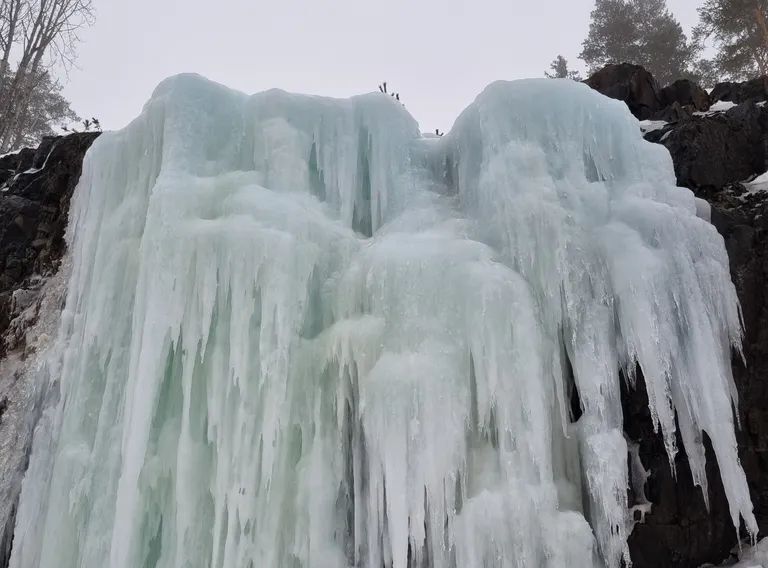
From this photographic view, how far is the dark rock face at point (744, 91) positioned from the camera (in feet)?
22.0

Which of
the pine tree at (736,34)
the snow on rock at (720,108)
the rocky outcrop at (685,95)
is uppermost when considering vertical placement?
the pine tree at (736,34)

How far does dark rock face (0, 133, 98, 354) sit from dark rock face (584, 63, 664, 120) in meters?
6.73

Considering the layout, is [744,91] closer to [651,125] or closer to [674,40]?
[651,125]

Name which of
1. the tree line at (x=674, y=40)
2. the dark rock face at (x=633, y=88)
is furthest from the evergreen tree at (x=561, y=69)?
the dark rock face at (x=633, y=88)

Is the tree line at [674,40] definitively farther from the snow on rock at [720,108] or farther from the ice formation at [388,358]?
the ice formation at [388,358]

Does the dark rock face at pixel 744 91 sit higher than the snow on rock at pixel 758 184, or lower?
higher

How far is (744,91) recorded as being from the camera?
22.4 feet

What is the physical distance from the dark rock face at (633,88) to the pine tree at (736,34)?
5.81 m

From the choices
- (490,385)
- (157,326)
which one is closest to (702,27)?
(490,385)

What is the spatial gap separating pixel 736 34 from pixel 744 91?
267 inches

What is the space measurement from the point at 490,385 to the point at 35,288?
224 inches

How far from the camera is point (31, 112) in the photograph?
47.8ft

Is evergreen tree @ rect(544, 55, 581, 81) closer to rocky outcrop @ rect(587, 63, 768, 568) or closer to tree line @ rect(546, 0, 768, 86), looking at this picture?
tree line @ rect(546, 0, 768, 86)

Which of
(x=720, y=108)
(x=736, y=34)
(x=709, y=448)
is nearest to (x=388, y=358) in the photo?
(x=709, y=448)
